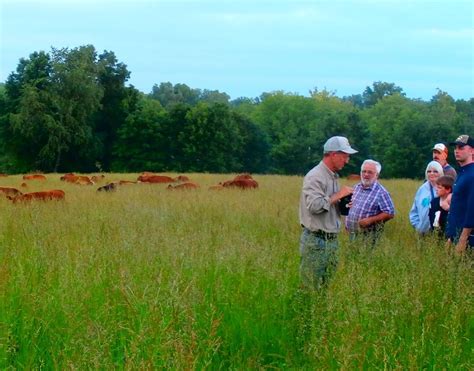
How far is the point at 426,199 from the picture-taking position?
9312mm

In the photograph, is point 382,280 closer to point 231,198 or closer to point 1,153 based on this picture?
point 231,198

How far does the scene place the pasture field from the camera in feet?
15.0

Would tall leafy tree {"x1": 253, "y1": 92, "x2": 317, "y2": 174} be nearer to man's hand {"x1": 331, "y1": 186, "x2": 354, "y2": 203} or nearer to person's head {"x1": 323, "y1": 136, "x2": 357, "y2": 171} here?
person's head {"x1": 323, "y1": 136, "x2": 357, "y2": 171}

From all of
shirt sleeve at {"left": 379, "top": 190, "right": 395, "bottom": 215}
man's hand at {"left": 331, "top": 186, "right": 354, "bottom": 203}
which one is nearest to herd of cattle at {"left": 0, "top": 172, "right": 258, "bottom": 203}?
shirt sleeve at {"left": 379, "top": 190, "right": 395, "bottom": 215}

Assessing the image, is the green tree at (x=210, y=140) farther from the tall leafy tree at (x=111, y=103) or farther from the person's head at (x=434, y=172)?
the person's head at (x=434, y=172)

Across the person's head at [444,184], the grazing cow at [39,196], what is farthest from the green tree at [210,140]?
the person's head at [444,184]

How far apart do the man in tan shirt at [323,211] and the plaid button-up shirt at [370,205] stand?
2159 mm

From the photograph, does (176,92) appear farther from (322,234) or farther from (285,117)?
(322,234)

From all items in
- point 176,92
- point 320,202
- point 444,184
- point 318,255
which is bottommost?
point 318,255

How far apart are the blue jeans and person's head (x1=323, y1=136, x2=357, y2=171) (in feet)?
2.24

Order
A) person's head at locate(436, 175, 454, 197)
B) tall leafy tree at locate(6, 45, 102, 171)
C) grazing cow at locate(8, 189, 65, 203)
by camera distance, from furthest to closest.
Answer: tall leafy tree at locate(6, 45, 102, 171) < grazing cow at locate(8, 189, 65, 203) < person's head at locate(436, 175, 454, 197)

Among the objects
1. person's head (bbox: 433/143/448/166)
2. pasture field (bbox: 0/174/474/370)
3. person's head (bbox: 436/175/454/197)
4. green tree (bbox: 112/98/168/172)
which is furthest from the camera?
green tree (bbox: 112/98/168/172)

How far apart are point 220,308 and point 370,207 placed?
3.58 metres

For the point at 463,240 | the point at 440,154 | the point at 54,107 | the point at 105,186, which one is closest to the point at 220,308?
the point at 463,240
